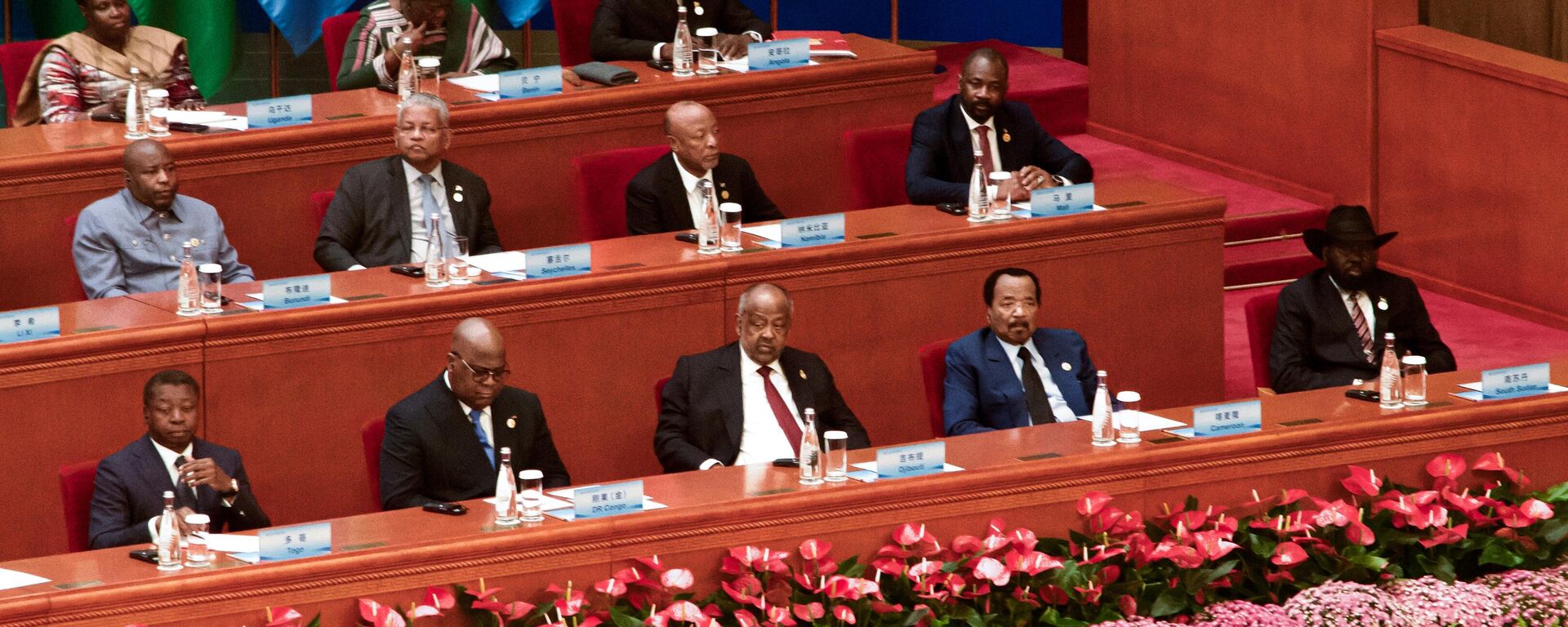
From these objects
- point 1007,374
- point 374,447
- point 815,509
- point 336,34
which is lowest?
point 815,509

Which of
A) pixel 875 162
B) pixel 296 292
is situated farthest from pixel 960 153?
pixel 296 292

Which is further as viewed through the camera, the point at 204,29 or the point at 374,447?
the point at 204,29

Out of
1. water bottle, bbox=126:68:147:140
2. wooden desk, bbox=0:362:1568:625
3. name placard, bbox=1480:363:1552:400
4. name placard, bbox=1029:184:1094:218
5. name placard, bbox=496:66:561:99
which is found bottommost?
wooden desk, bbox=0:362:1568:625

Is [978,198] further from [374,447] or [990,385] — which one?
[374,447]

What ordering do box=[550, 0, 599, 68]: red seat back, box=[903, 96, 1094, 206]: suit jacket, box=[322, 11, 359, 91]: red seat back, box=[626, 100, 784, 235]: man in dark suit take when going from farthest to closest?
box=[550, 0, 599, 68]: red seat back → box=[322, 11, 359, 91]: red seat back → box=[903, 96, 1094, 206]: suit jacket → box=[626, 100, 784, 235]: man in dark suit

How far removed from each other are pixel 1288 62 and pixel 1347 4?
309 mm

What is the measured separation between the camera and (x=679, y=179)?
6.72 m

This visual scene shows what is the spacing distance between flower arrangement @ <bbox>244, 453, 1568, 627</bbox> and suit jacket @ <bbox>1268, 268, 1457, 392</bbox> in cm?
91

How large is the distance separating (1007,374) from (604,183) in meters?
1.51

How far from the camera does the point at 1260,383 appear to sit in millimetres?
6355

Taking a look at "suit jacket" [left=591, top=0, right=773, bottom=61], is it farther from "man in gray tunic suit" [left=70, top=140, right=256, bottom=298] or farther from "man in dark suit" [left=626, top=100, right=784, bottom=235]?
"man in gray tunic suit" [left=70, top=140, right=256, bottom=298]

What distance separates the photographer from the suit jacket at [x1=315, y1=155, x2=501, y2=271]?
21.2 ft

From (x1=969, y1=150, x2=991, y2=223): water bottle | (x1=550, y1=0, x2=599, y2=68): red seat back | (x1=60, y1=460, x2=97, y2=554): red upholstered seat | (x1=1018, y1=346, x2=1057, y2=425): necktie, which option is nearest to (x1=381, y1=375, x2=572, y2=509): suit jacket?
(x1=60, y1=460, x2=97, y2=554): red upholstered seat

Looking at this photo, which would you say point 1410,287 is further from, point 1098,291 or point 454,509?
point 454,509
